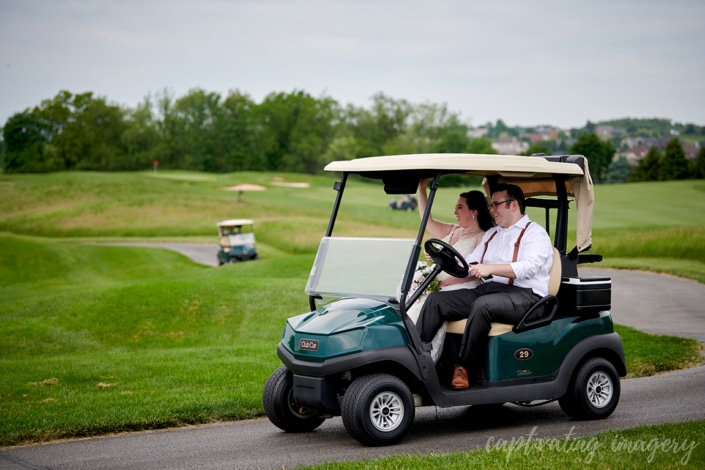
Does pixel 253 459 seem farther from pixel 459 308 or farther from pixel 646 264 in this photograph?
pixel 646 264

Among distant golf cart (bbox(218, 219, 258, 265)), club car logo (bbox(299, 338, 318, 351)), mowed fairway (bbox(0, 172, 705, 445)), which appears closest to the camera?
club car logo (bbox(299, 338, 318, 351))

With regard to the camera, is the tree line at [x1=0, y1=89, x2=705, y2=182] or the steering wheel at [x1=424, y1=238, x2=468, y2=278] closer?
the steering wheel at [x1=424, y1=238, x2=468, y2=278]

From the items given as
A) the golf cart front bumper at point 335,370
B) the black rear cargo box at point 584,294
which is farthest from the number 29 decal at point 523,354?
the golf cart front bumper at point 335,370

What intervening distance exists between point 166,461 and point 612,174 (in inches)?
3087

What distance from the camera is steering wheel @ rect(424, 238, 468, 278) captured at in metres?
6.80

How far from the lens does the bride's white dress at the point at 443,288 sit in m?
6.97

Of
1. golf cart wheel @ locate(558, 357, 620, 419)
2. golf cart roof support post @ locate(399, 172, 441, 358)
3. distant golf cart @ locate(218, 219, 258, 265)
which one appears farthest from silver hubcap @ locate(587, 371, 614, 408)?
distant golf cart @ locate(218, 219, 258, 265)

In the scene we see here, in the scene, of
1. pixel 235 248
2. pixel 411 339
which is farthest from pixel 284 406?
pixel 235 248

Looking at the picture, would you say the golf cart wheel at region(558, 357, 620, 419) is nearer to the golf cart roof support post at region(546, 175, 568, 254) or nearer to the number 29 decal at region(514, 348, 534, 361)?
the number 29 decal at region(514, 348, 534, 361)

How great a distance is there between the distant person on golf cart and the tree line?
79953mm

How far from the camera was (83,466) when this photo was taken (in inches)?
252

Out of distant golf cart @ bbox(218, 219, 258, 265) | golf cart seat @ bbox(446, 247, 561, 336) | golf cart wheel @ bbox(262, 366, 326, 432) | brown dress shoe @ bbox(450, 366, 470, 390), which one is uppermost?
golf cart seat @ bbox(446, 247, 561, 336)

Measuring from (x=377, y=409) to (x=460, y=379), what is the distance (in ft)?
2.55

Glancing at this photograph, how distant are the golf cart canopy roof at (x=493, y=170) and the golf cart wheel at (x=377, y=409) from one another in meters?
1.58
